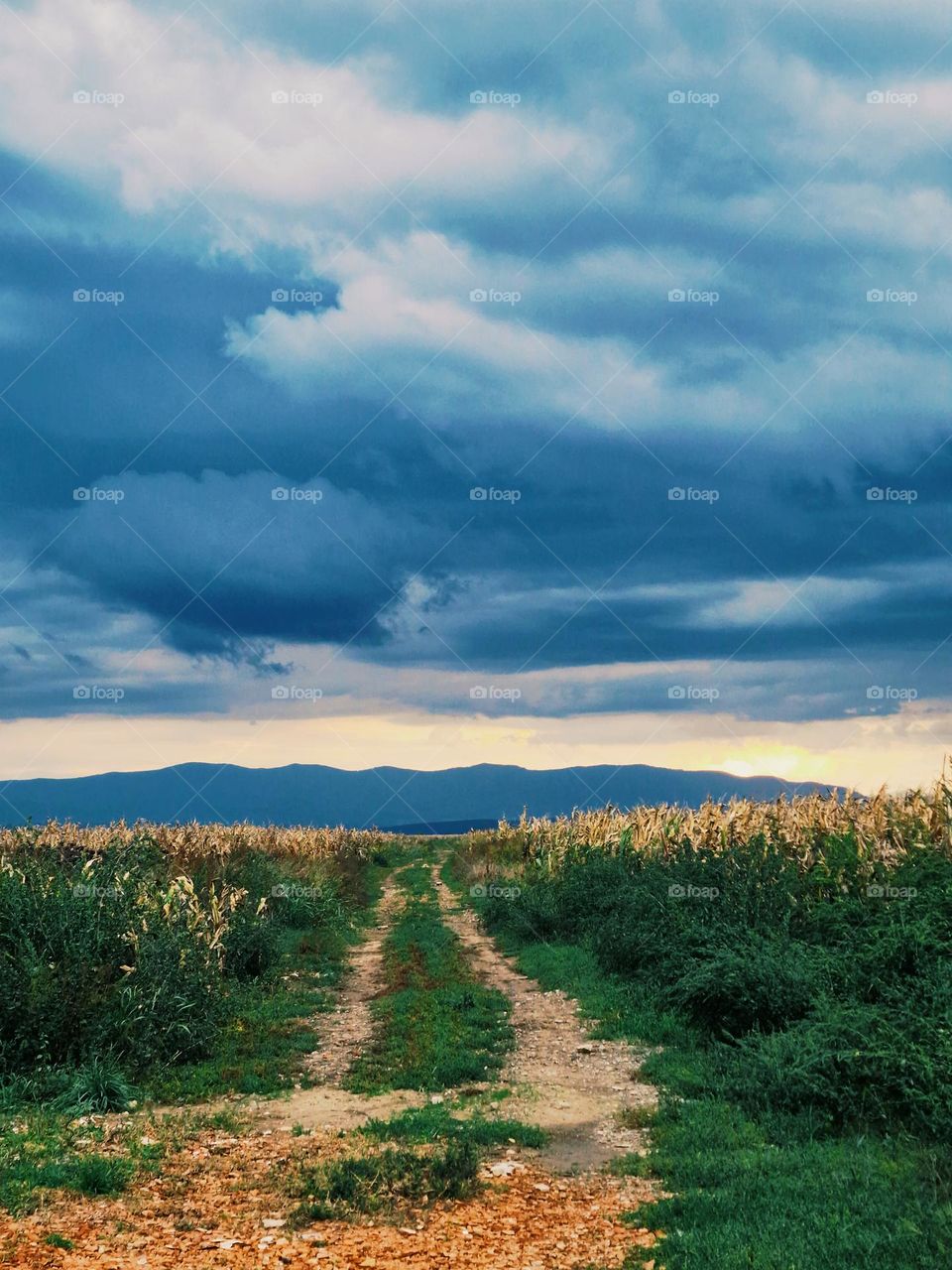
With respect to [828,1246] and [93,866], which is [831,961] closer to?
[828,1246]

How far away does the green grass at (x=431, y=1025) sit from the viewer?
469 inches

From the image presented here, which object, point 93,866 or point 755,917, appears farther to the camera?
point 93,866

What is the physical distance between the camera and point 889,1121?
9.36 m

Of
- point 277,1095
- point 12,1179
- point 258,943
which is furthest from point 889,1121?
point 258,943

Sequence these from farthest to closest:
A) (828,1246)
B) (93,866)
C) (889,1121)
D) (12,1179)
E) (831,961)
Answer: (93,866) → (831,961) → (889,1121) → (12,1179) → (828,1246)

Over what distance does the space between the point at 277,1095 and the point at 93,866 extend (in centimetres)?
648

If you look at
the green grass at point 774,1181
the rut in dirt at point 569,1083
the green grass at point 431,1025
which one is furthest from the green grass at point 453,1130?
Answer: the green grass at point 431,1025

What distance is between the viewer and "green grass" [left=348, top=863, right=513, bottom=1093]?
1191 cm

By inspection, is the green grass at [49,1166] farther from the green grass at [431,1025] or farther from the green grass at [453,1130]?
the green grass at [431,1025]

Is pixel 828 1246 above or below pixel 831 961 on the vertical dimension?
below

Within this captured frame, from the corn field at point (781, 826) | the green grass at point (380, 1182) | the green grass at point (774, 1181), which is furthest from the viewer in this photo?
the corn field at point (781, 826)
